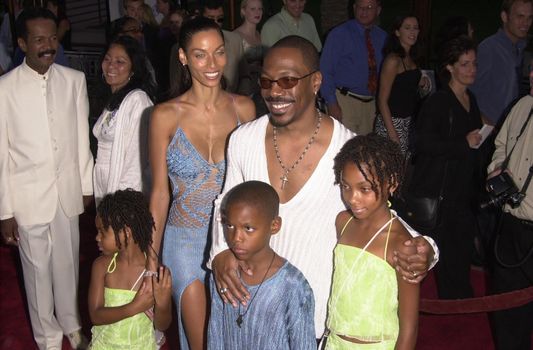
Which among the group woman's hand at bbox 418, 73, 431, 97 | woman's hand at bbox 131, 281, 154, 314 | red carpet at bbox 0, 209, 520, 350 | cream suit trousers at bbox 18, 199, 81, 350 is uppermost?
woman's hand at bbox 418, 73, 431, 97

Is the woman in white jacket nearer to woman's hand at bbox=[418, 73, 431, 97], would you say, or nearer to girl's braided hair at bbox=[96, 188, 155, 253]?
girl's braided hair at bbox=[96, 188, 155, 253]

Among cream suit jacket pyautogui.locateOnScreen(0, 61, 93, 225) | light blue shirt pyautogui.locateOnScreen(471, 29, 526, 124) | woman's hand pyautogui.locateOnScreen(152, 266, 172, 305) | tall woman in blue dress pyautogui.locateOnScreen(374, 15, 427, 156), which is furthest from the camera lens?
tall woman in blue dress pyautogui.locateOnScreen(374, 15, 427, 156)

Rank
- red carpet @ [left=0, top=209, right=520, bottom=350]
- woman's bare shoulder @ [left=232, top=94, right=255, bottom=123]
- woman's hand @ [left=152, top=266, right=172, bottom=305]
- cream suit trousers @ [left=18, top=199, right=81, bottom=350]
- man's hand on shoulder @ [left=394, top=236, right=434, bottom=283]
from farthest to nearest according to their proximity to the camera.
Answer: red carpet @ [left=0, top=209, right=520, bottom=350] → cream suit trousers @ [left=18, top=199, right=81, bottom=350] → woman's bare shoulder @ [left=232, top=94, right=255, bottom=123] → woman's hand @ [left=152, top=266, right=172, bottom=305] → man's hand on shoulder @ [left=394, top=236, right=434, bottom=283]

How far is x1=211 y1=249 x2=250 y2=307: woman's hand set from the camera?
8.66ft

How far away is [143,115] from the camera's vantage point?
14.1 ft

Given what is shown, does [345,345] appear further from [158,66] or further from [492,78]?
[158,66]

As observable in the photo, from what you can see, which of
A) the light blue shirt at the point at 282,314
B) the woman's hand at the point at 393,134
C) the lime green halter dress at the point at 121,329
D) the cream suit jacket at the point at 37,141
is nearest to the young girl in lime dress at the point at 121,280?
the lime green halter dress at the point at 121,329

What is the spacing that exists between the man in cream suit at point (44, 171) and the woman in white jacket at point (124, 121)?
12cm

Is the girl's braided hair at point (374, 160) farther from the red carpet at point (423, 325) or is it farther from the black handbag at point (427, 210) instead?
the red carpet at point (423, 325)

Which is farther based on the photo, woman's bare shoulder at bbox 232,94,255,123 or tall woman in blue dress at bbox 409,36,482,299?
tall woman in blue dress at bbox 409,36,482,299

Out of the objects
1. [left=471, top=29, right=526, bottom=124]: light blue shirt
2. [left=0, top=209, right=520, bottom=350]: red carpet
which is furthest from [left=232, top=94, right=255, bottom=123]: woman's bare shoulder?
[left=471, top=29, right=526, bottom=124]: light blue shirt

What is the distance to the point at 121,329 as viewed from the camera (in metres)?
3.15

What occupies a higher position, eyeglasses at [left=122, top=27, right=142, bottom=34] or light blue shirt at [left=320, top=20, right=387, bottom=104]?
eyeglasses at [left=122, top=27, right=142, bottom=34]

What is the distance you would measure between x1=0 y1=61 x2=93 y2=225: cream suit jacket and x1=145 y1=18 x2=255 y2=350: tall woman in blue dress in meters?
1.01
